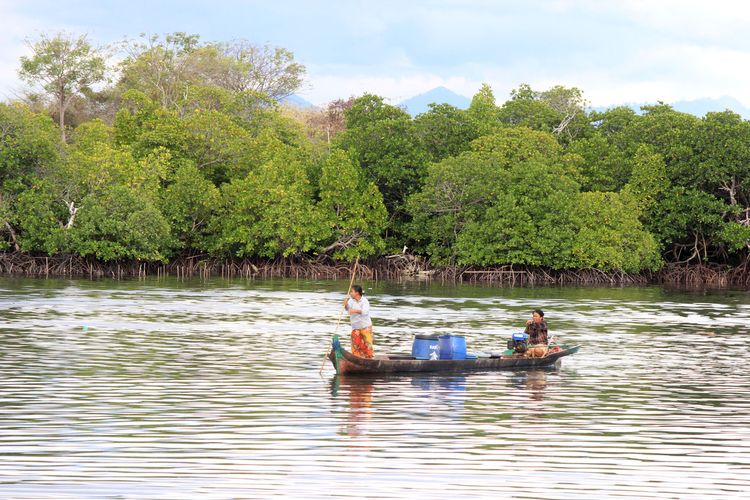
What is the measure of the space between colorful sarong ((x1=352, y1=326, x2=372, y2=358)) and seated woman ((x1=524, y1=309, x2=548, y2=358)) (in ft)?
11.9

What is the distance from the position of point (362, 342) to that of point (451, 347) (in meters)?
1.76

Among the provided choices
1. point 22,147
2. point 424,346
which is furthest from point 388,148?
point 424,346

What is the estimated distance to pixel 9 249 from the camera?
62.7 m

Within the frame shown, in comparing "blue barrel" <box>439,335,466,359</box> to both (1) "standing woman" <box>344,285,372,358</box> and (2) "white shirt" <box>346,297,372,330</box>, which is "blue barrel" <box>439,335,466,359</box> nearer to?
(1) "standing woman" <box>344,285,372,358</box>

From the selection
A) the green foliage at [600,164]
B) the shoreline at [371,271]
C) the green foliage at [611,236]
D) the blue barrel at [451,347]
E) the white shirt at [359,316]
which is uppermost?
the green foliage at [600,164]

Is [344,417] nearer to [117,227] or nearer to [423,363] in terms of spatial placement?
[423,363]

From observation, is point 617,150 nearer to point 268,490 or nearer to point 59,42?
point 59,42

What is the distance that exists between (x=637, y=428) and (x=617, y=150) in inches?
2111

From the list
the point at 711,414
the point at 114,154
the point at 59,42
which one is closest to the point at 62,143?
the point at 114,154

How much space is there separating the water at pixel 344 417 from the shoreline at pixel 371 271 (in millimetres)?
28321

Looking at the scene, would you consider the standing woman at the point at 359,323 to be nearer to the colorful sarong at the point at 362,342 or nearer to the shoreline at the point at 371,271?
the colorful sarong at the point at 362,342

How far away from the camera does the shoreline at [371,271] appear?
61.7 metres

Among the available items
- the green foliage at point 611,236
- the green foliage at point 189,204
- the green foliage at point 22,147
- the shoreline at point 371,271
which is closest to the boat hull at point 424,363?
the shoreline at point 371,271

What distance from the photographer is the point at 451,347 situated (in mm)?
22141
